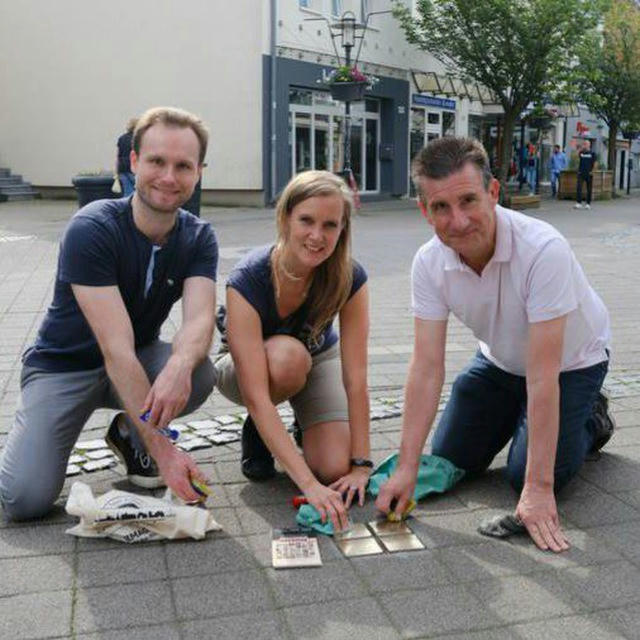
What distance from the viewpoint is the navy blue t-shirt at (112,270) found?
3357mm

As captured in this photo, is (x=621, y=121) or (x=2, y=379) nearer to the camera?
(x=2, y=379)

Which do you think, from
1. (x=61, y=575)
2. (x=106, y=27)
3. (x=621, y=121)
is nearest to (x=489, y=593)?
(x=61, y=575)

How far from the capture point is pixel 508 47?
2216 cm

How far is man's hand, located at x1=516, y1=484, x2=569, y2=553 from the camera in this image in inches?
122

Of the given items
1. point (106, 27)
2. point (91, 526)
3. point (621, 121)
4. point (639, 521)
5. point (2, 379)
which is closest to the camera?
point (91, 526)

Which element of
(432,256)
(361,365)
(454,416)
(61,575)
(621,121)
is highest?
(621,121)

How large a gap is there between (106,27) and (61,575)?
20.8 metres

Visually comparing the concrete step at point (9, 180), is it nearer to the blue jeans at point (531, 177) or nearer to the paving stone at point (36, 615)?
the blue jeans at point (531, 177)

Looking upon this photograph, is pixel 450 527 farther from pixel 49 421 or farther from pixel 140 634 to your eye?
pixel 49 421

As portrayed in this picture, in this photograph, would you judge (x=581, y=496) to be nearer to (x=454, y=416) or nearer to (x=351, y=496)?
(x=454, y=416)

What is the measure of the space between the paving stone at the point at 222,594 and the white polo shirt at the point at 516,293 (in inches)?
48.0

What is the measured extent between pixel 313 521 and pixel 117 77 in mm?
20290

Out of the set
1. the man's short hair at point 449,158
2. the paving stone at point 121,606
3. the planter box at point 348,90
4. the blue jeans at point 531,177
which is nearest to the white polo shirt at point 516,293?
the man's short hair at point 449,158

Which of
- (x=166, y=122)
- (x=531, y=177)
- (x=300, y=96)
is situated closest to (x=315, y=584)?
(x=166, y=122)
